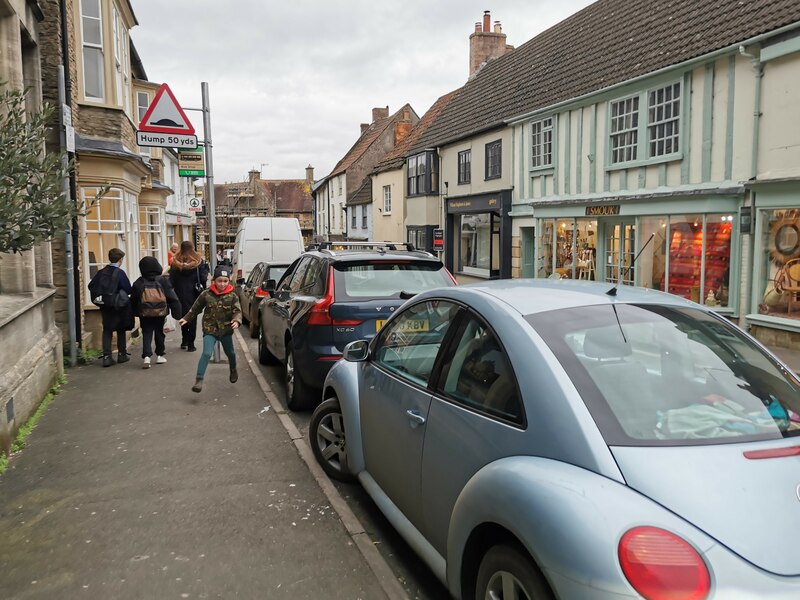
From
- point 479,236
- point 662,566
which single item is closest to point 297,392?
point 662,566

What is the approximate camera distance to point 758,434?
7.79 ft

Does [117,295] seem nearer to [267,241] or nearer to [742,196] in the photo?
[267,241]

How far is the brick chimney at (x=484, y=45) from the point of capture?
2823 centimetres

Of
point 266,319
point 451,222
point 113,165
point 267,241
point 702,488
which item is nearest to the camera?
point 702,488

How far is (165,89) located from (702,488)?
39.3ft

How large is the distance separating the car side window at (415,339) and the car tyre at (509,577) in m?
1.13

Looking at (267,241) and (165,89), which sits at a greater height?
(165,89)

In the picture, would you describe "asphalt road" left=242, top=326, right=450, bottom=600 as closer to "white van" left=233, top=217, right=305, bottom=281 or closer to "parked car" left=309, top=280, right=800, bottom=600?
"parked car" left=309, top=280, right=800, bottom=600

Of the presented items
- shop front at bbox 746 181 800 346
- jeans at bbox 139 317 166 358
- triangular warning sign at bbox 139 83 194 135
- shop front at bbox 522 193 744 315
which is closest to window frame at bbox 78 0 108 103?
triangular warning sign at bbox 139 83 194 135

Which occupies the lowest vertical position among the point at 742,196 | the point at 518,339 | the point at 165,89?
the point at 518,339

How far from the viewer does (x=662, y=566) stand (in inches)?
75.3

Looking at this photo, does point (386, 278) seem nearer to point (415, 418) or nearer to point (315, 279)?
point (315, 279)

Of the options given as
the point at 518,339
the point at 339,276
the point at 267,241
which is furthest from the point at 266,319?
the point at 267,241

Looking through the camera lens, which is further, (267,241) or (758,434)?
(267,241)
